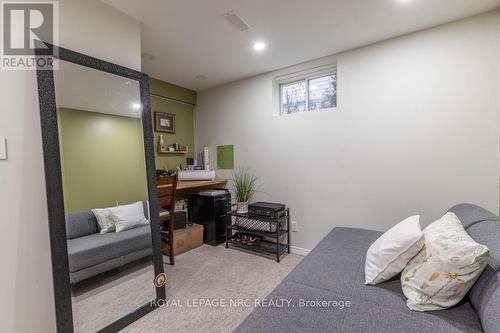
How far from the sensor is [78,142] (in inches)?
64.3

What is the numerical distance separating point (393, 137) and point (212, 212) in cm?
245

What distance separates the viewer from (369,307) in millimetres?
1155

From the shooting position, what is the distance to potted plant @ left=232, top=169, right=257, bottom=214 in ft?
10.6

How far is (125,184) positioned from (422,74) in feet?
9.34

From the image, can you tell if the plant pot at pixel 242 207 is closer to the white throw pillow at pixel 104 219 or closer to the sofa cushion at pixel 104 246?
the sofa cushion at pixel 104 246

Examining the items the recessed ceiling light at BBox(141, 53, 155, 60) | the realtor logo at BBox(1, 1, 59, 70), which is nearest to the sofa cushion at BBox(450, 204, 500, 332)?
the realtor logo at BBox(1, 1, 59, 70)

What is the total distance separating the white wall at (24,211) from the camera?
135cm

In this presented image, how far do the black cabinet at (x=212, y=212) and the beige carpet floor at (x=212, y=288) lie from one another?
223 mm

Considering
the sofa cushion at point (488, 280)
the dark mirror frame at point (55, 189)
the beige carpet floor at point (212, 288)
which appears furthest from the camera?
the beige carpet floor at point (212, 288)

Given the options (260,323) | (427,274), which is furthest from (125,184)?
(427,274)

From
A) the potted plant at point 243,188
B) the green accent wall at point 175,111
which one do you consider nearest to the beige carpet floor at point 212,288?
the potted plant at point 243,188

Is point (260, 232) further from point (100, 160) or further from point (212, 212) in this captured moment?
point (100, 160)

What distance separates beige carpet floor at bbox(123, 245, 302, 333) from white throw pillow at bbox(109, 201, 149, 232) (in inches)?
28.5

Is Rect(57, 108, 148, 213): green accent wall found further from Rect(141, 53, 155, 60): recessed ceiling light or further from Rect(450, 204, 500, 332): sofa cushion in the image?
Rect(450, 204, 500, 332): sofa cushion
